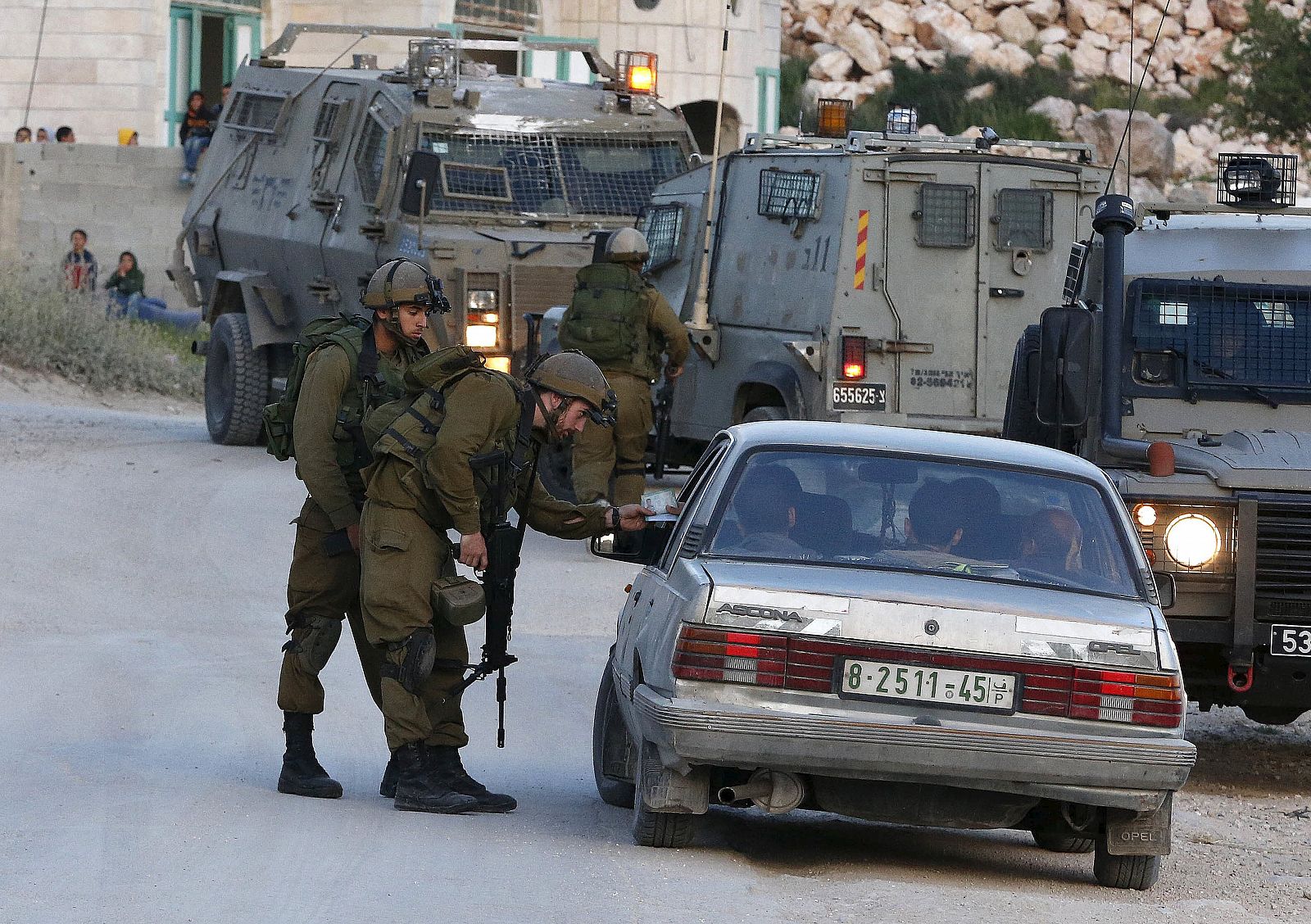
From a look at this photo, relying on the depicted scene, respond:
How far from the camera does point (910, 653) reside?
575 centimetres

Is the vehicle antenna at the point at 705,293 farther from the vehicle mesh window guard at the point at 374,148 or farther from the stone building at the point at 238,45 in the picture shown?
the stone building at the point at 238,45

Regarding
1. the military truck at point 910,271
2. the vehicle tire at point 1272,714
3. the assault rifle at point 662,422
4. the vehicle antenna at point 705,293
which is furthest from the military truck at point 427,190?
the vehicle tire at point 1272,714

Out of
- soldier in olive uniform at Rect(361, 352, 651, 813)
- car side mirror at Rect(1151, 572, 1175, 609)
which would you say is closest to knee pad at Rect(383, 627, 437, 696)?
soldier in olive uniform at Rect(361, 352, 651, 813)

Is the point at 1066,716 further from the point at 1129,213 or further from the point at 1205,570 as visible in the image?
the point at 1129,213

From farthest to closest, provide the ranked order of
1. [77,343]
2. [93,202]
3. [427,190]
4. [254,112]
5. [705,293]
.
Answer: [93,202] < [77,343] < [254,112] < [427,190] < [705,293]

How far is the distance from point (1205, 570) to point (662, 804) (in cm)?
256

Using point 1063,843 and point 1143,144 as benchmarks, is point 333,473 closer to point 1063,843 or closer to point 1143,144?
point 1063,843

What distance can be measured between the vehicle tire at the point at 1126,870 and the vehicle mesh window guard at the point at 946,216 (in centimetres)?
668

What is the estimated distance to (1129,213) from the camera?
8469 mm

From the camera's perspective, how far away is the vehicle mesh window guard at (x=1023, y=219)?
1259 cm

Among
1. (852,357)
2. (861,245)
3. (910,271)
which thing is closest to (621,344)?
(852,357)

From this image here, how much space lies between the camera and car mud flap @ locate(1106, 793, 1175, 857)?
6020mm

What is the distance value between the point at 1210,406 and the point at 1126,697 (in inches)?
117

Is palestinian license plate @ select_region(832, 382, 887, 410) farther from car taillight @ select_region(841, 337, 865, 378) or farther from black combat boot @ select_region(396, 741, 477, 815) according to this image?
black combat boot @ select_region(396, 741, 477, 815)
